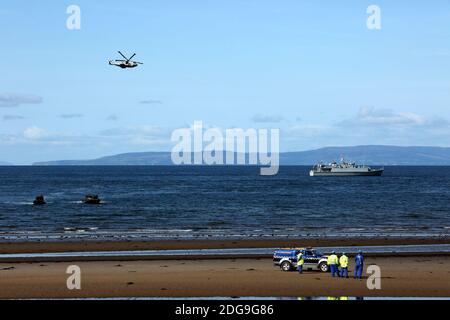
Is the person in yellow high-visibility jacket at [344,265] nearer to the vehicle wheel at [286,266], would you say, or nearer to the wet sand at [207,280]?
the wet sand at [207,280]

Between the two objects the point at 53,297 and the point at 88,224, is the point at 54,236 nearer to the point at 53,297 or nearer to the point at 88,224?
the point at 88,224

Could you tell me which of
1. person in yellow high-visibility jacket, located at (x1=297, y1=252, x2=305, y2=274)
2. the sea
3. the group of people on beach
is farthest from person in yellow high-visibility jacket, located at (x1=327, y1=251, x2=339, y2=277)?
the sea

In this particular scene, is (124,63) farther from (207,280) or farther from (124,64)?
(207,280)

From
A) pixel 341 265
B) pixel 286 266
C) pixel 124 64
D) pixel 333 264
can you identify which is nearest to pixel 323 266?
pixel 333 264

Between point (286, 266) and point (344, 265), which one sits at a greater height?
point (344, 265)

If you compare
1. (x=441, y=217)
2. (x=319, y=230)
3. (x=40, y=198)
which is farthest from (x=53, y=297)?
(x=40, y=198)

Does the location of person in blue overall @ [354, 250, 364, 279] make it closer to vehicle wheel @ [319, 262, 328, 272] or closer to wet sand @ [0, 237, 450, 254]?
vehicle wheel @ [319, 262, 328, 272]
